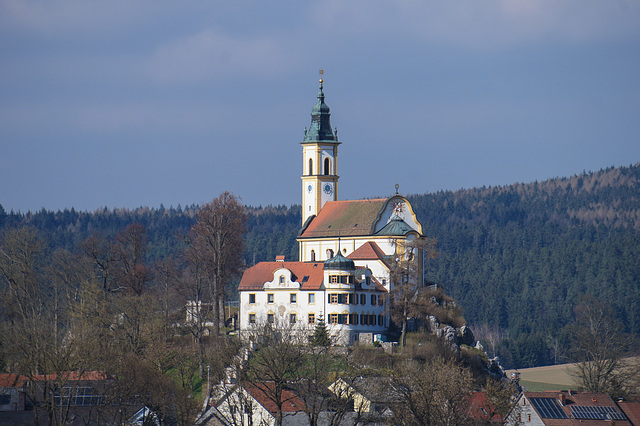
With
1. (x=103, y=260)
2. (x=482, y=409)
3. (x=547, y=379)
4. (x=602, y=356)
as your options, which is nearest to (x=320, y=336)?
(x=482, y=409)

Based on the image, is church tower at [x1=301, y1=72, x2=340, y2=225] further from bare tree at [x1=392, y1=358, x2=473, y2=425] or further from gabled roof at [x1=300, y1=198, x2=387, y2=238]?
bare tree at [x1=392, y1=358, x2=473, y2=425]

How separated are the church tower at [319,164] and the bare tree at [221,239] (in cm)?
710

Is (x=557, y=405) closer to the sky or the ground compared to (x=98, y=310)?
closer to the ground

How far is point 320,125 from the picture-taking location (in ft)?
307

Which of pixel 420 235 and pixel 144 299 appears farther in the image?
pixel 420 235

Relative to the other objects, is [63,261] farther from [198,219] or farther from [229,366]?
[229,366]

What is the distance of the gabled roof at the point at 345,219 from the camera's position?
8500 centimetres

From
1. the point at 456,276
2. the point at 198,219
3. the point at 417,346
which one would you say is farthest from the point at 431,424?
the point at 456,276

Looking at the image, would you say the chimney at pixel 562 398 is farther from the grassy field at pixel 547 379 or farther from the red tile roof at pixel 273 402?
the grassy field at pixel 547 379

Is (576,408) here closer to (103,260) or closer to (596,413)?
(596,413)

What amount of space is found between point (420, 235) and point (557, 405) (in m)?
20.4

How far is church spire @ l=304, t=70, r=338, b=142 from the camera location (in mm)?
93375

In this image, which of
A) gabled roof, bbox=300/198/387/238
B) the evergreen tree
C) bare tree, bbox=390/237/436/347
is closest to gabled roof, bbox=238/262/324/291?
the evergreen tree

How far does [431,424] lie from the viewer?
53438 millimetres
